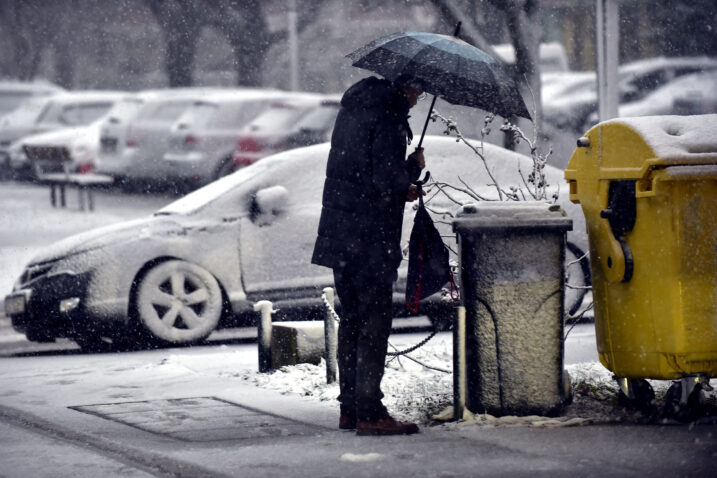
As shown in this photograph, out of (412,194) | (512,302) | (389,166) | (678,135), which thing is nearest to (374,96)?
(389,166)

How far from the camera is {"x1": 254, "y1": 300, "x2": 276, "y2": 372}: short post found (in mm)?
8523

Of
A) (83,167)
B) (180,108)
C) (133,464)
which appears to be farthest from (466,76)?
(83,167)

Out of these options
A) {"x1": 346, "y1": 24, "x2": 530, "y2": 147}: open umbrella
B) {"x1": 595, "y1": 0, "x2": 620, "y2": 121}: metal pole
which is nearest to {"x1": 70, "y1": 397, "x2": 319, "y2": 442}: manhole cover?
{"x1": 346, "y1": 24, "x2": 530, "y2": 147}: open umbrella

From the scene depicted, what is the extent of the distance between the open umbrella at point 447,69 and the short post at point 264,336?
2.40 metres

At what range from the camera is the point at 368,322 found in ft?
21.0

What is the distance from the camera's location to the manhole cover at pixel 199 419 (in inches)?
260

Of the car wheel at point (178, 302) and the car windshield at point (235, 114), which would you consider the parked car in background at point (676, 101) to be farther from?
the car wheel at point (178, 302)

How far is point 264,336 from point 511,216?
2.39 metres

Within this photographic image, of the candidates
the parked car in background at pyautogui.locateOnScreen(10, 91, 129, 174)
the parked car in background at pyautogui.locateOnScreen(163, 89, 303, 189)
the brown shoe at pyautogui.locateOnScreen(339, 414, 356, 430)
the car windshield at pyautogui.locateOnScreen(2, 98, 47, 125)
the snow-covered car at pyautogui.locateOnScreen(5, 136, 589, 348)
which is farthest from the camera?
the car windshield at pyautogui.locateOnScreen(2, 98, 47, 125)

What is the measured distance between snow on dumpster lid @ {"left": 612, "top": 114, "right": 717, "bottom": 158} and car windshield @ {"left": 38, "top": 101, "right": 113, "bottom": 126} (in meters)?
21.5

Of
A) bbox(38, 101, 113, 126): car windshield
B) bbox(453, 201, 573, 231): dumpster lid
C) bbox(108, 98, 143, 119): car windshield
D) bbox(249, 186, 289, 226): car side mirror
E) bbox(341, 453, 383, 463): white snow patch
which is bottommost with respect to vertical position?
bbox(341, 453, 383, 463): white snow patch

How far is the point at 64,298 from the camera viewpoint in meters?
9.92

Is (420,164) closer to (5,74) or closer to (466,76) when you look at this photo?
(466,76)

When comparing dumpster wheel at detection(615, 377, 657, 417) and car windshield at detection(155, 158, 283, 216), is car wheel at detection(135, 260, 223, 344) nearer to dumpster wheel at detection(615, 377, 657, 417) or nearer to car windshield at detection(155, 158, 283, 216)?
car windshield at detection(155, 158, 283, 216)
